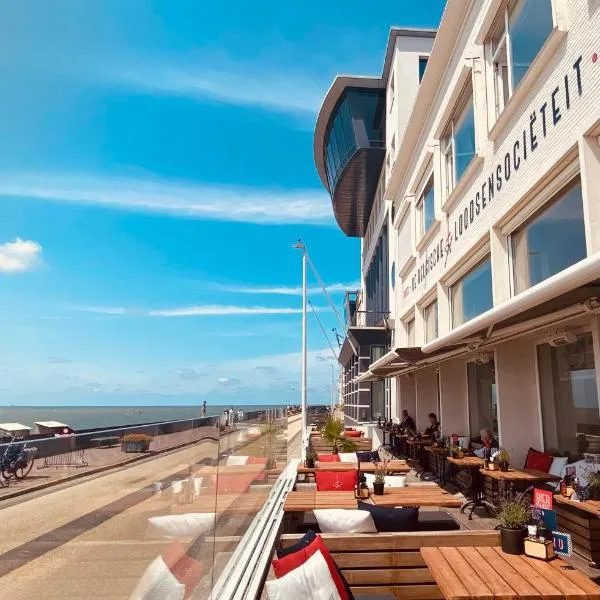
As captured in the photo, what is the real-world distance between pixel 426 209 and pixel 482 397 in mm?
5594

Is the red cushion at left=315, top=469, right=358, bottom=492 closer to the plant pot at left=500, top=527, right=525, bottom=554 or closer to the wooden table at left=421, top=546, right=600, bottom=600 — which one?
the wooden table at left=421, top=546, right=600, bottom=600

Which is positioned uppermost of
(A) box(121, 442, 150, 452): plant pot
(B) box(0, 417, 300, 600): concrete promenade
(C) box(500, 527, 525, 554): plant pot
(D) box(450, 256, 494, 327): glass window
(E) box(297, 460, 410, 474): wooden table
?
(D) box(450, 256, 494, 327): glass window

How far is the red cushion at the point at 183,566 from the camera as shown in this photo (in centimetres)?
265

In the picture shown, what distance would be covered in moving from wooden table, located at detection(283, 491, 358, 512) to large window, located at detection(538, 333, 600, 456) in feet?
10.6

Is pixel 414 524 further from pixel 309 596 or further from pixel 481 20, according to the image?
A: pixel 481 20

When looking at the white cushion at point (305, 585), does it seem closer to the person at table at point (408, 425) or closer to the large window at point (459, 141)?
the large window at point (459, 141)

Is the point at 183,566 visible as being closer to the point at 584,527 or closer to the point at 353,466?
the point at 584,527

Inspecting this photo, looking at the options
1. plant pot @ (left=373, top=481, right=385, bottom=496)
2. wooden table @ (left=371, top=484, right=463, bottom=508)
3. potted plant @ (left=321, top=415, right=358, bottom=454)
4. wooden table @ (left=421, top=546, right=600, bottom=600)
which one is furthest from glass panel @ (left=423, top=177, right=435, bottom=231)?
wooden table @ (left=421, top=546, right=600, bottom=600)

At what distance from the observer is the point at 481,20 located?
9758mm

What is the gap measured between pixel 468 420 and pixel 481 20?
328 inches

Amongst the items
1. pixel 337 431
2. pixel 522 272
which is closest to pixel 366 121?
pixel 337 431

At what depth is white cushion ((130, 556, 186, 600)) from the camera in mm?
2291

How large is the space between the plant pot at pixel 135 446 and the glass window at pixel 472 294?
8156mm

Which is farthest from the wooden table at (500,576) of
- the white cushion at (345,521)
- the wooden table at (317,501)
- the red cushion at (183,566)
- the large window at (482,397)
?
the large window at (482,397)
